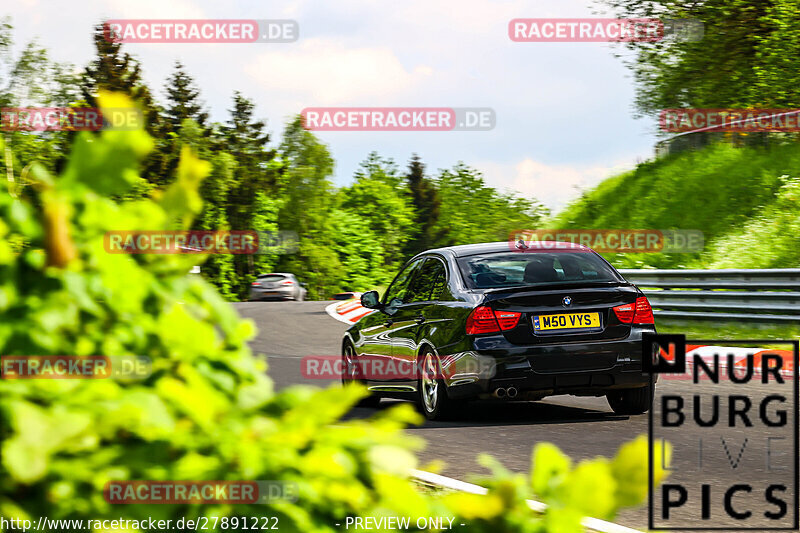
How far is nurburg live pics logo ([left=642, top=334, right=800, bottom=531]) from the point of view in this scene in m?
5.18

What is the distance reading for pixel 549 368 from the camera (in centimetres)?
852

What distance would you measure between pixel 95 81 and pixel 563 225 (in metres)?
48.0

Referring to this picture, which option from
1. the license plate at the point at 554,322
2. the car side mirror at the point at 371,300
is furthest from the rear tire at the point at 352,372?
the license plate at the point at 554,322

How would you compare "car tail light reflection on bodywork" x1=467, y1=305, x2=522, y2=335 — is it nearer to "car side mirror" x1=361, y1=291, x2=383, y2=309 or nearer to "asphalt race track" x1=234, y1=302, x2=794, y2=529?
"asphalt race track" x1=234, y1=302, x2=794, y2=529

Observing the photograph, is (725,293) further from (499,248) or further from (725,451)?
(725,451)

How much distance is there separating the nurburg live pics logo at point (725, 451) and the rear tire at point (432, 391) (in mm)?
1778

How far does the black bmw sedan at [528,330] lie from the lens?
28.0 ft

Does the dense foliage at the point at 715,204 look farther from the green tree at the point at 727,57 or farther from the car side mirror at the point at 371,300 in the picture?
the car side mirror at the point at 371,300

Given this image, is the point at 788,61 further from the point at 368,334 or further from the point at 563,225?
the point at 368,334

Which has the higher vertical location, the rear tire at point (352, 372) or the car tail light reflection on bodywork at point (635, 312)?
the car tail light reflection on bodywork at point (635, 312)

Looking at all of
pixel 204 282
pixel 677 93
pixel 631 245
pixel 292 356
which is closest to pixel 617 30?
pixel 677 93

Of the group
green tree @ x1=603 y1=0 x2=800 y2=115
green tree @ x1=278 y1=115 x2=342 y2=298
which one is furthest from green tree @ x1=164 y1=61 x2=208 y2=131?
green tree @ x1=603 y1=0 x2=800 y2=115

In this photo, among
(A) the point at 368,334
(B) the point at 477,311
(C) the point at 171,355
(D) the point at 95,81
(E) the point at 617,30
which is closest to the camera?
(C) the point at 171,355

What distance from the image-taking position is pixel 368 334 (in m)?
10.9
